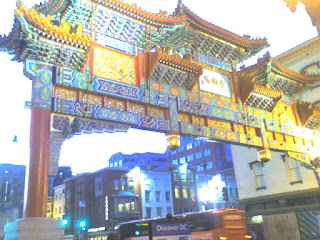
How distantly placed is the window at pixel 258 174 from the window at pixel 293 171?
2.60 m

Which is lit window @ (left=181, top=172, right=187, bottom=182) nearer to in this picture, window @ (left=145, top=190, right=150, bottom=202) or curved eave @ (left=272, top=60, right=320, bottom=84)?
window @ (left=145, top=190, right=150, bottom=202)

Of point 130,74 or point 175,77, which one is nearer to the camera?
point 130,74

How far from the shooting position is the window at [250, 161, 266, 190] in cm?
2841

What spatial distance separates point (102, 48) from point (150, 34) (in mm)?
2548

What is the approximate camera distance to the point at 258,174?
2892 centimetres

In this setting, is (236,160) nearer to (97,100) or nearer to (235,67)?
(235,67)

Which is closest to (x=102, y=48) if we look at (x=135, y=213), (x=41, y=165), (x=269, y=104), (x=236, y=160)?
(x=41, y=165)

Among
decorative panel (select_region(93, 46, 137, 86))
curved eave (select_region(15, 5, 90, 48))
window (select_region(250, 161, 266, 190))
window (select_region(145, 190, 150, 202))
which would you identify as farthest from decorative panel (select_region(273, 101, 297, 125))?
window (select_region(145, 190, 150, 202))

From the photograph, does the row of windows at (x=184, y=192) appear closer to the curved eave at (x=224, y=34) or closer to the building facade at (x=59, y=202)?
the building facade at (x=59, y=202)

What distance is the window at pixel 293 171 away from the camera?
84.9ft

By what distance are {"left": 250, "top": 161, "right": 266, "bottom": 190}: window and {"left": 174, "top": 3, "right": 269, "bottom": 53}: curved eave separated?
1387 centimetres

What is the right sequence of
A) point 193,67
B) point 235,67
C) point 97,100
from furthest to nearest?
point 235,67 < point 193,67 < point 97,100

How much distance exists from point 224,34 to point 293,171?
1562 centimetres

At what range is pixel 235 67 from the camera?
1855 centimetres
